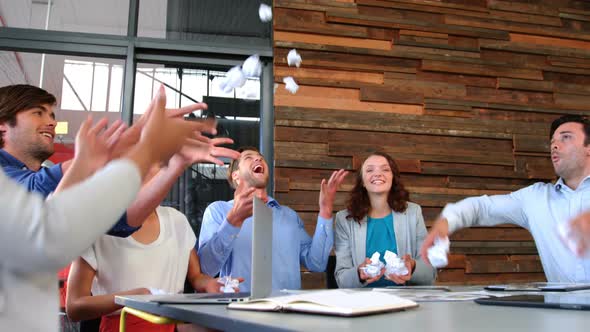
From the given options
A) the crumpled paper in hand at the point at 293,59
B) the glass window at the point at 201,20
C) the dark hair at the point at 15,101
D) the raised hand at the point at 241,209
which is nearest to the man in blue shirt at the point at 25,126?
the dark hair at the point at 15,101

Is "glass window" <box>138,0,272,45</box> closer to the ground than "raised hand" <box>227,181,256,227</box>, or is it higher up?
higher up

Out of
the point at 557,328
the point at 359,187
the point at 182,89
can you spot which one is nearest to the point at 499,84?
the point at 359,187

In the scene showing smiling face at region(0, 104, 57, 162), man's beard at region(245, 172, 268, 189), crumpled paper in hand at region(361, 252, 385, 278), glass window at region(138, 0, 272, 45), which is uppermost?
glass window at region(138, 0, 272, 45)

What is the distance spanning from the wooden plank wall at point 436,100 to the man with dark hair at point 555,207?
94 cm

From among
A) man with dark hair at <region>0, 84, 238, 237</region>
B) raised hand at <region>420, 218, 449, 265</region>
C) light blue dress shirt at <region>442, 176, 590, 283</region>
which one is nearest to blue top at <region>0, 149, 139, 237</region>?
man with dark hair at <region>0, 84, 238, 237</region>

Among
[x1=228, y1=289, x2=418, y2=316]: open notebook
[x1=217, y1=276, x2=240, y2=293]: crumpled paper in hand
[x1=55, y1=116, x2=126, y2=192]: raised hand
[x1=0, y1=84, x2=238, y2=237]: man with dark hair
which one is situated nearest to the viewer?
[x1=228, y1=289, x2=418, y2=316]: open notebook

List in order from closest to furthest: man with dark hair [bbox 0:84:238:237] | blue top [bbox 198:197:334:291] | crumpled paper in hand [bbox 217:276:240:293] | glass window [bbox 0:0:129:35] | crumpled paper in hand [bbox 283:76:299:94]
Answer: man with dark hair [bbox 0:84:238:237], crumpled paper in hand [bbox 217:276:240:293], blue top [bbox 198:197:334:291], glass window [bbox 0:0:129:35], crumpled paper in hand [bbox 283:76:299:94]

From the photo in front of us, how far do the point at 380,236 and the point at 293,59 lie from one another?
1.47 meters

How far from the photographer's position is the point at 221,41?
11.9ft

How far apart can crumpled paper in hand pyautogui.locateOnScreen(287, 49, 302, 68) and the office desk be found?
2.71 m

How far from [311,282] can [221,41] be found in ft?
5.79

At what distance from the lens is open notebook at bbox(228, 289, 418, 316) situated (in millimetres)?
780

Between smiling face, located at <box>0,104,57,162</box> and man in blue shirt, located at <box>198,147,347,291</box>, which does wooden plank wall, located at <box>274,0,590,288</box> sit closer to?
man in blue shirt, located at <box>198,147,347,291</box>

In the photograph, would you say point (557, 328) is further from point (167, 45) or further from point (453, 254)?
point (167, 45)
